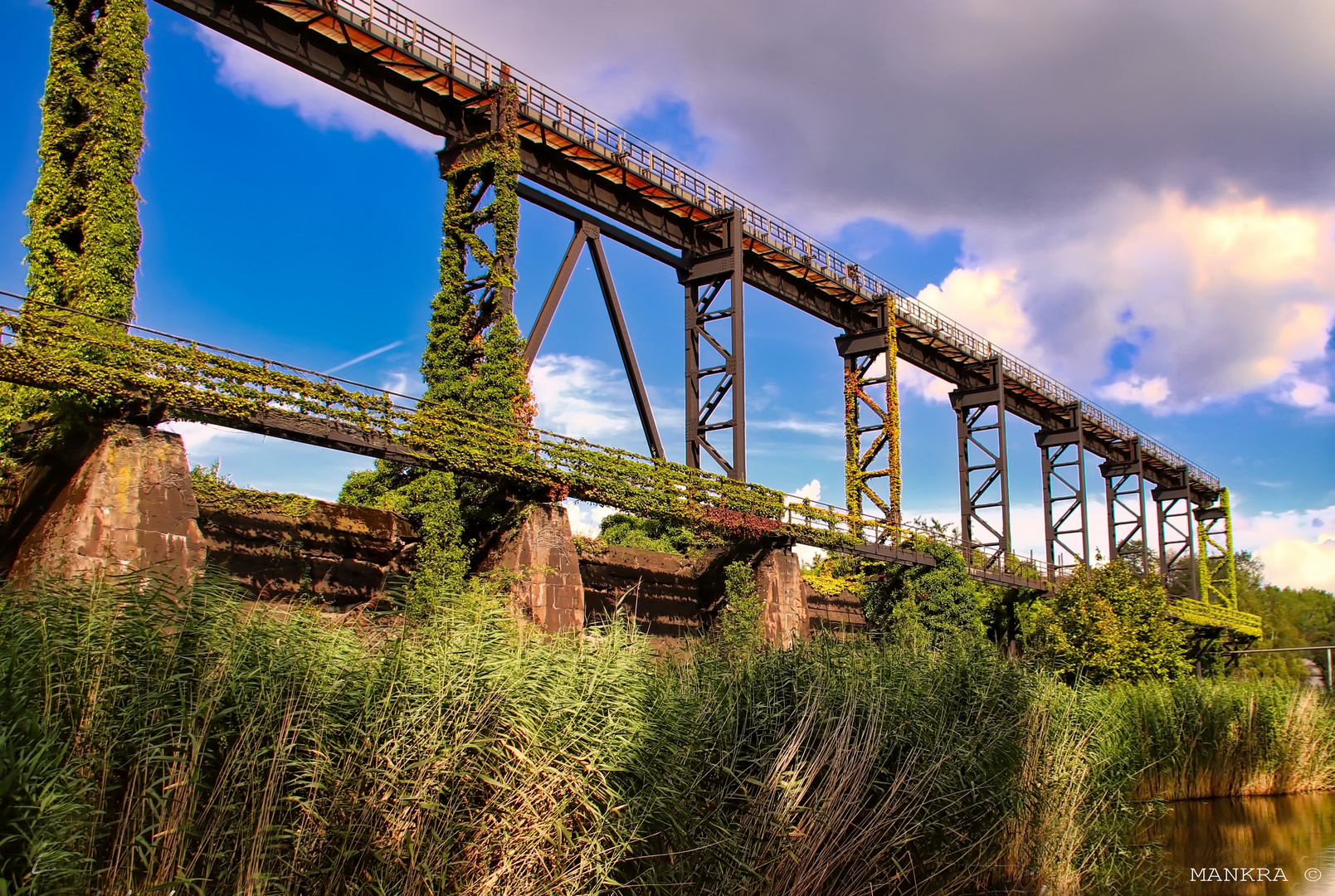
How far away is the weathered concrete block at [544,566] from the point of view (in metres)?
16.2

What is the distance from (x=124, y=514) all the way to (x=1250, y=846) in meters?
16.3

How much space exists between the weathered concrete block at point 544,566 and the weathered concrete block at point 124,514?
534 cm

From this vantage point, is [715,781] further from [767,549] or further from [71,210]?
[767,549]

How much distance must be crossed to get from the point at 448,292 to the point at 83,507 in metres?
8.92

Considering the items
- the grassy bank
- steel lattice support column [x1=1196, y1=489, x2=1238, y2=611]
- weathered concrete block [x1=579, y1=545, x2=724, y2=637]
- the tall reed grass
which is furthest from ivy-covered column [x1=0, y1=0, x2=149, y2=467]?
steel lattice support column [x1=1196, y1=489, x2=1238, y2=611]

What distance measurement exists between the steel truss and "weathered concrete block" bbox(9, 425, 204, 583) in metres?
8.50

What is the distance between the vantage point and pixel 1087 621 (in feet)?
85.4

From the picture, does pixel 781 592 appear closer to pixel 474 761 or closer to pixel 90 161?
pixel 90 161

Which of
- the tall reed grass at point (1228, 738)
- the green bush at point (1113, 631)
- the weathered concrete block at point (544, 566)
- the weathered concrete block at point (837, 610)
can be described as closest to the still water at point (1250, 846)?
the tall reed grass at point (1228, 738)

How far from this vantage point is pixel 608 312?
23.9 meters

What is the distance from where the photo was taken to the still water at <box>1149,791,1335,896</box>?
12.3 meters

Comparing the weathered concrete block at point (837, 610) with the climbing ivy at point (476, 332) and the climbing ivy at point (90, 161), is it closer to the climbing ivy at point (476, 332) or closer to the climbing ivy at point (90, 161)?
the climbing ivy at point (476, 332)

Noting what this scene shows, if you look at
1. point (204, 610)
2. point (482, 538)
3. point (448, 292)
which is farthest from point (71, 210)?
point (204, 610)

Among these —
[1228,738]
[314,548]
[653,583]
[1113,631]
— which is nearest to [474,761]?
[314,548]
